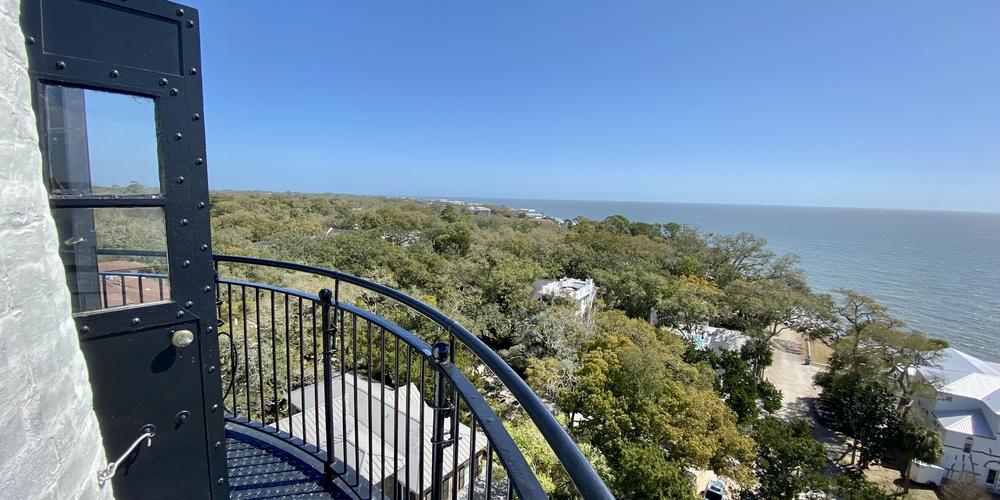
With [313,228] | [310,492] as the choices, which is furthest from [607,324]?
[313,228]

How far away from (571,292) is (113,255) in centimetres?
1827

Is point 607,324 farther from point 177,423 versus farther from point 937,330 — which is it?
point 937,330

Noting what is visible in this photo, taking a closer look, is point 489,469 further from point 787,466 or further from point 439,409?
point 787,466

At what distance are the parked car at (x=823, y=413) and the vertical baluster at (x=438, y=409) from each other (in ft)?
65.5

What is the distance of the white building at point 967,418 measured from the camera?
12562mm

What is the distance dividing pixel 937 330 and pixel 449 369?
35.0m

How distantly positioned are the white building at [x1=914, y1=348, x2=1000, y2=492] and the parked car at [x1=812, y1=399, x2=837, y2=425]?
2.76 meters

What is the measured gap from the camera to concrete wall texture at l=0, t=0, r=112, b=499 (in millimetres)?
739

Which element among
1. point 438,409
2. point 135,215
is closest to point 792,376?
point 438,409

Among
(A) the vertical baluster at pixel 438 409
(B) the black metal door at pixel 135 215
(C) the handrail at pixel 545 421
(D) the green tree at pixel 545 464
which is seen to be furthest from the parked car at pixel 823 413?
(B) the black metal door at pixel 135 215

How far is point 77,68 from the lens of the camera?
1.08 m

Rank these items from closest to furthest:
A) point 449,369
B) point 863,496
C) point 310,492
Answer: point 449,369
point 310,492
point 863,496

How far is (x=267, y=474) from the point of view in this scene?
1.99m

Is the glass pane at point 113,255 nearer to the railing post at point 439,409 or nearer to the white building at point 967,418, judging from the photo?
the railing post at point 439,409
